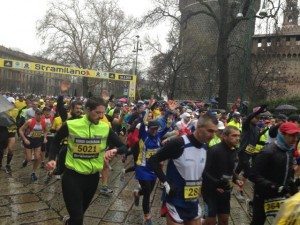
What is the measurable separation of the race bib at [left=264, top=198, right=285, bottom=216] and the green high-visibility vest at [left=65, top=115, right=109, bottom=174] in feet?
6.11

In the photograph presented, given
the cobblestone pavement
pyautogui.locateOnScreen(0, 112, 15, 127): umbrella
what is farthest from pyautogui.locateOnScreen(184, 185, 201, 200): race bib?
pyautogui.locateOnScreen(0, 112, 15, 127): umbrella

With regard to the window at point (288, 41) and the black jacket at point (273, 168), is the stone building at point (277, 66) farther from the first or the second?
the black jacket at point (273, 168)

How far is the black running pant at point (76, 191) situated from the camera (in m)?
4.46

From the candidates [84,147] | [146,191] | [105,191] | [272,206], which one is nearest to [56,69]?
[105,191]

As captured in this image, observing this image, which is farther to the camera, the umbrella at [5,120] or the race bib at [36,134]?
the race bib at [36,134]

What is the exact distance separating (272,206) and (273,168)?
0.41 m

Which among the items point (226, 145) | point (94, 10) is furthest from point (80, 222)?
point (94, 10)

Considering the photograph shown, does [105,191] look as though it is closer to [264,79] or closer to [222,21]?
[222,21]

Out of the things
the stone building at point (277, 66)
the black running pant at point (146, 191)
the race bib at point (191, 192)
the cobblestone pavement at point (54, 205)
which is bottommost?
the cobblestone pavement at point (54, 205)

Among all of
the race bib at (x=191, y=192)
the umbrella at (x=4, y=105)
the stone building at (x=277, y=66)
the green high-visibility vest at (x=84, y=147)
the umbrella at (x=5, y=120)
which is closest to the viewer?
the race bib at (x=191, y=192)

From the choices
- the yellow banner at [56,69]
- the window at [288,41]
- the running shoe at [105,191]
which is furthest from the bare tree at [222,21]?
the window at [288,41]

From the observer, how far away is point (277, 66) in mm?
47906

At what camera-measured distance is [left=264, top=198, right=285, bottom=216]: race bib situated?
4633 mm

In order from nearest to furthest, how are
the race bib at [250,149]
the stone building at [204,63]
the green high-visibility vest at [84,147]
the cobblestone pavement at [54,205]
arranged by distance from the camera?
the green high-visibility vest at [84,147] → the cobblestone pavement at [54,205] → the race bib at [250,149] → the stone building at [204,63]
